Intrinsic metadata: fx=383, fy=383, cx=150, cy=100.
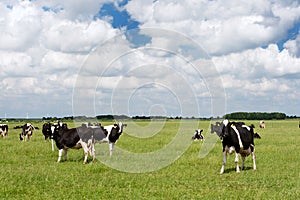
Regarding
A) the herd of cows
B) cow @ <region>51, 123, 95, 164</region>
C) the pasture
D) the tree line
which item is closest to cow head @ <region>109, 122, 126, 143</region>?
the herd of cows

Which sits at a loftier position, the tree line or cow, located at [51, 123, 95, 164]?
the tree line

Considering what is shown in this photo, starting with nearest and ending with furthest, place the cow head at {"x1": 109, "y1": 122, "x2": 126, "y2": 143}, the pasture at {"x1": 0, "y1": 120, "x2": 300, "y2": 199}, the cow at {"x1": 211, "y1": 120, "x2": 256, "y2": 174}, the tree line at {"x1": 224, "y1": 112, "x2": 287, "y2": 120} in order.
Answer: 1. the pasture at {"x1": 0, "y1": 120, "x2": 300, "y2": 199}
2. the cow at {"x1": 211, "y1": 120, "x2": 256, "y2": 174}
3. the cow head at {"x1": 109, "y1": 122, "x2": 126, "y2": 143}
4. the tree line at {"x1": 224, "y1": 112, "x2": 287, "y2": 120}

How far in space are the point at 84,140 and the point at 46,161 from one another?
1.92m

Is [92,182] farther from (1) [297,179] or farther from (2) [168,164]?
(1) [297,179]

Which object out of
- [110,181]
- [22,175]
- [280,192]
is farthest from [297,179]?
[22,175]

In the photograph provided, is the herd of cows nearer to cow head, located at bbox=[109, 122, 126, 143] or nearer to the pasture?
cow head, located at bbox=[109, 122, 126, 143]

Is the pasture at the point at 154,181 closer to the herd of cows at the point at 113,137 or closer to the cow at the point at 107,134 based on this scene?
the herd of cows at the point at 113,137

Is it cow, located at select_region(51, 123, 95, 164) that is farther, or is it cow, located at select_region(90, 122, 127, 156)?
cow, located at select_region(90, 122, 127, 156)

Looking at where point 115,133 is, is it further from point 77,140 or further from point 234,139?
point 234,139

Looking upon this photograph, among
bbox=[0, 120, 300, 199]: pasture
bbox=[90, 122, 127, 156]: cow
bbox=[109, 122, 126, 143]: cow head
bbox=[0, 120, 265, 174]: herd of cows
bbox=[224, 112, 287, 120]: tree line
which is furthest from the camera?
bbox=[224, 112, 287, 120]: tree line

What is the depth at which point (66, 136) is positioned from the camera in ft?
58.5

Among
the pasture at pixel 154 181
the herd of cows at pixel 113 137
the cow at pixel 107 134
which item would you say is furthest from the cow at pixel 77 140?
the cow at pixel 107 134

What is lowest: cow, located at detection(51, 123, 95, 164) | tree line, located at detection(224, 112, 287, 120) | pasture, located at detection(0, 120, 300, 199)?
pasture, located at detection(0, 120, 300, 199)

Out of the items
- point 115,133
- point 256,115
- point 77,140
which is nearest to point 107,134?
point 115,133
